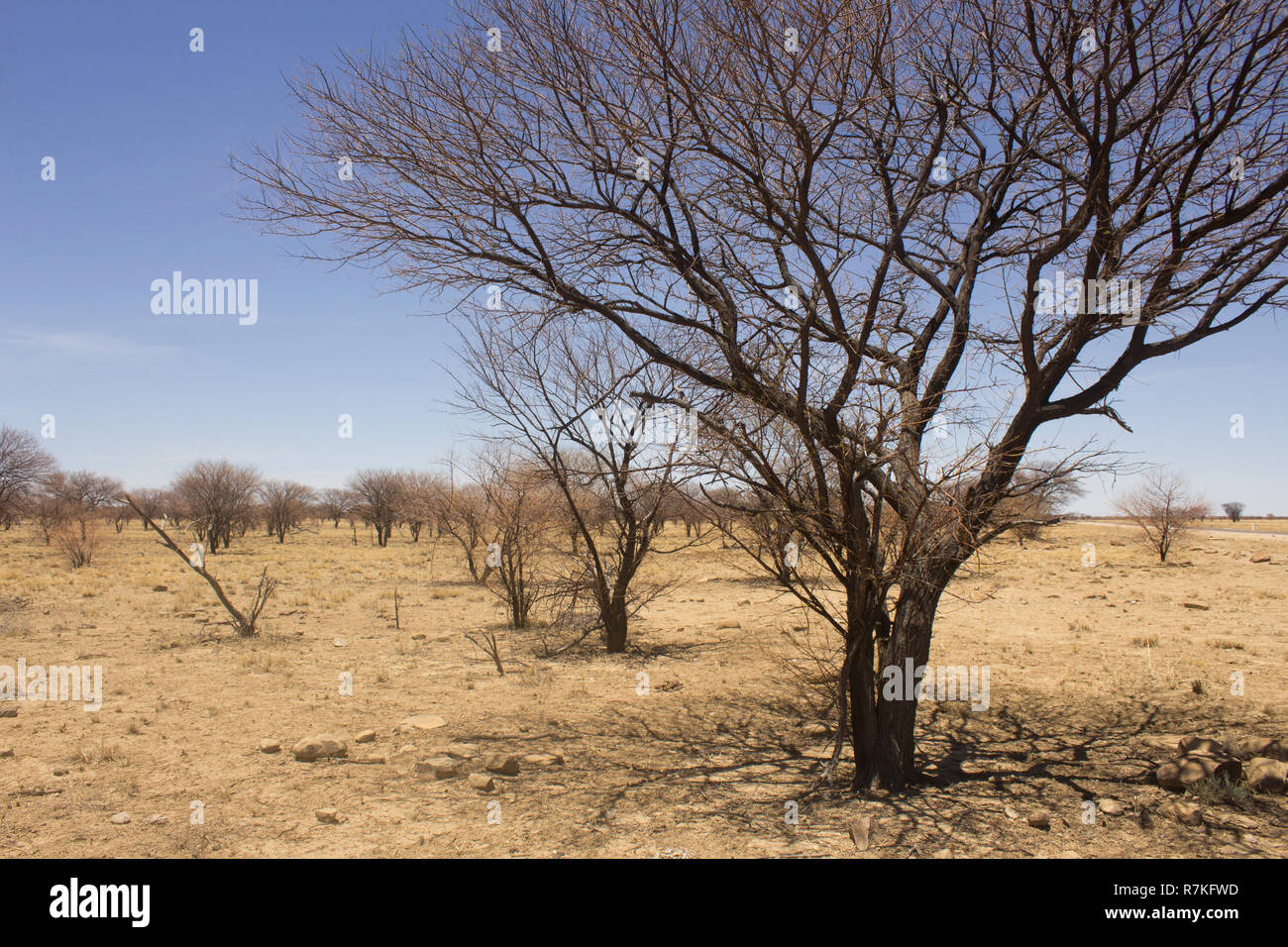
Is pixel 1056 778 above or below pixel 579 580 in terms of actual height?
below

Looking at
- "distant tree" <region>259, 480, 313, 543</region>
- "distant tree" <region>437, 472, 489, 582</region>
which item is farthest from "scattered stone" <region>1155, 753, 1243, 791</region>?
"distant tree" <region>259, 480, 313, 543</region>

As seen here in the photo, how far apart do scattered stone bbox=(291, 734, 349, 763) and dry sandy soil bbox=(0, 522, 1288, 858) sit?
0.29ft

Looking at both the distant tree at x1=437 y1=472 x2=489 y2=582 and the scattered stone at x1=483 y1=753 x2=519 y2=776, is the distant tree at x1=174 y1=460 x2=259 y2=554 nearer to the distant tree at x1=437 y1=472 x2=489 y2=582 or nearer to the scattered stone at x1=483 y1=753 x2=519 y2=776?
the distant tree at x1=437 y1=472 x2=489 y2=582

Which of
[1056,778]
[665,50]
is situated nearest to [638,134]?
[665,50]

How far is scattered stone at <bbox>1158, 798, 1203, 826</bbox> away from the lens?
482 cm

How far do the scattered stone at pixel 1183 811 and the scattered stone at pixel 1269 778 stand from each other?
0.66m

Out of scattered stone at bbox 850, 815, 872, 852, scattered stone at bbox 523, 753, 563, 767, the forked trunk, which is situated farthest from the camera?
scattered stone at bbox 523, 753, 563, 767

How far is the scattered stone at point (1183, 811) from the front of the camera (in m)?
4.82

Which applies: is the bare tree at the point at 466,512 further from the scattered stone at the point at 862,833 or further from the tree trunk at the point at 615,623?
the scattered stone at the point at 862,833
